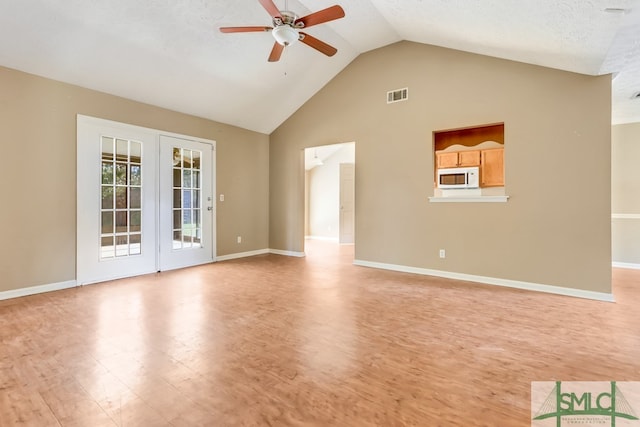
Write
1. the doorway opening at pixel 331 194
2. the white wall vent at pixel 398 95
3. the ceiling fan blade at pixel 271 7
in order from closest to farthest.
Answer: the ceiling fan blade at pixel 271 7, the white wall vent at pixel 398 95, the doorway opening at pixel 331 194

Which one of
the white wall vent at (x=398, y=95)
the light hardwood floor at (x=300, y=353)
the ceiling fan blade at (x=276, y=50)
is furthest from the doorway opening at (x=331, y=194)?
the light hardwood floor at (x=300, y=353)

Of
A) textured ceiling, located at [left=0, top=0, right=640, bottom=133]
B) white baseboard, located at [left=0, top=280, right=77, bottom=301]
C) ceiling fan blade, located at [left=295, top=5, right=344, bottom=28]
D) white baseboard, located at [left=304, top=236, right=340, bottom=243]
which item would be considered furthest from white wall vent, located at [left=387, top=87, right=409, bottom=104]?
white baseboard, located at [left=0, top=280, right=77, bottom=301]

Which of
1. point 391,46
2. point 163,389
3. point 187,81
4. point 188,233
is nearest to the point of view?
point 163,389

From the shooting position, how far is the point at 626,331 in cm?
271

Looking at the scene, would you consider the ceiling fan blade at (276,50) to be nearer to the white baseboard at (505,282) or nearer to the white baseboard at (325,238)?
the white baseboard at (505,282)

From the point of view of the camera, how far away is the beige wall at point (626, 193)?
17.5 feet

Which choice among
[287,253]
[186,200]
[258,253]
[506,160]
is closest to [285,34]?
[506,160]

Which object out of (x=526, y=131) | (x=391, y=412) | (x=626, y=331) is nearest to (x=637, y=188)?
(x=526, y=131)

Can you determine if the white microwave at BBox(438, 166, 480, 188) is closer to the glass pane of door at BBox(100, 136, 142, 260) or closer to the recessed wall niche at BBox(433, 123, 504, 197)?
the recessed wall niche at BBox(433, 123, 504, 197)

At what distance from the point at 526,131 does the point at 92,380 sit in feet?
16.7

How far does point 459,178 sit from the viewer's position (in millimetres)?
5117

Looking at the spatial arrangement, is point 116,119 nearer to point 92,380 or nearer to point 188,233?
point 188,233

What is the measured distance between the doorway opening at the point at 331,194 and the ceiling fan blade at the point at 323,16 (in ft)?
18.1

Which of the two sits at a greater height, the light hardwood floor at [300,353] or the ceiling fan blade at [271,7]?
the ceiling fan blade at [271,7]
